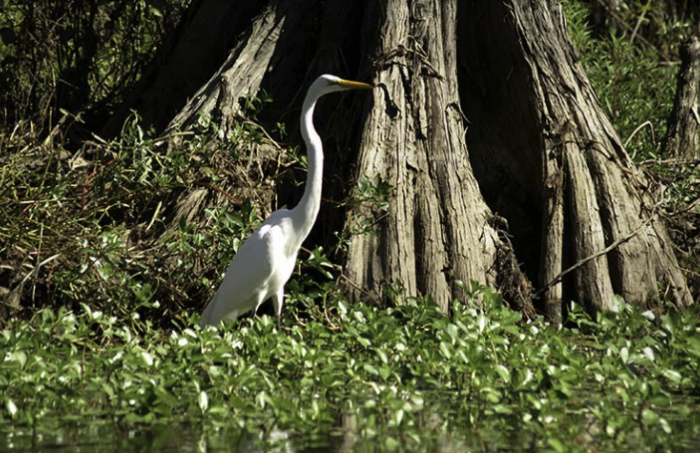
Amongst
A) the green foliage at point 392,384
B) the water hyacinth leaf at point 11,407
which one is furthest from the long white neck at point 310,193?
the water hyacinth leaf at point 11,407

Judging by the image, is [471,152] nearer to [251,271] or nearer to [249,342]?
[251,271]

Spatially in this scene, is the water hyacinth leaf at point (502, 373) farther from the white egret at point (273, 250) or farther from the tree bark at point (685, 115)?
the tree bark at point (685, 115)

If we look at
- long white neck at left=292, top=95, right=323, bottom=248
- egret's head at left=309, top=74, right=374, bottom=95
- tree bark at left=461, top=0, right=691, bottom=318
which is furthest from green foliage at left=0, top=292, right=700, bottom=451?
egret's head at left=309, top=74, right=374, bottom=95

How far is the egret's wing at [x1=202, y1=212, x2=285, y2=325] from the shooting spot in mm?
5043

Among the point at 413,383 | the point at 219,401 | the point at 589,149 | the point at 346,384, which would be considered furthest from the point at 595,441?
the point at 589,149

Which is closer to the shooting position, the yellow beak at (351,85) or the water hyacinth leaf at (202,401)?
the water hyacinth leaf at (202,401)

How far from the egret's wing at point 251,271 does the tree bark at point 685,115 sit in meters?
3.34

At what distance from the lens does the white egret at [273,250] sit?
5.05m

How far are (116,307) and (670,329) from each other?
2.75 m

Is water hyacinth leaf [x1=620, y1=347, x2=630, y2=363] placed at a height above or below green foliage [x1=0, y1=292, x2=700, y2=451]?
above

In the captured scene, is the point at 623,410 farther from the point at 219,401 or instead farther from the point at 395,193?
the point at 395,193

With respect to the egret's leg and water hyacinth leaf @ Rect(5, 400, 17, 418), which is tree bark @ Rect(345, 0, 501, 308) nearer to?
the egret's leg

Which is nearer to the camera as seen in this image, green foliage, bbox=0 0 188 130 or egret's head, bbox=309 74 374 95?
egret's head, bbox=309 74 374 95

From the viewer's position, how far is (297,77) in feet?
21.5
